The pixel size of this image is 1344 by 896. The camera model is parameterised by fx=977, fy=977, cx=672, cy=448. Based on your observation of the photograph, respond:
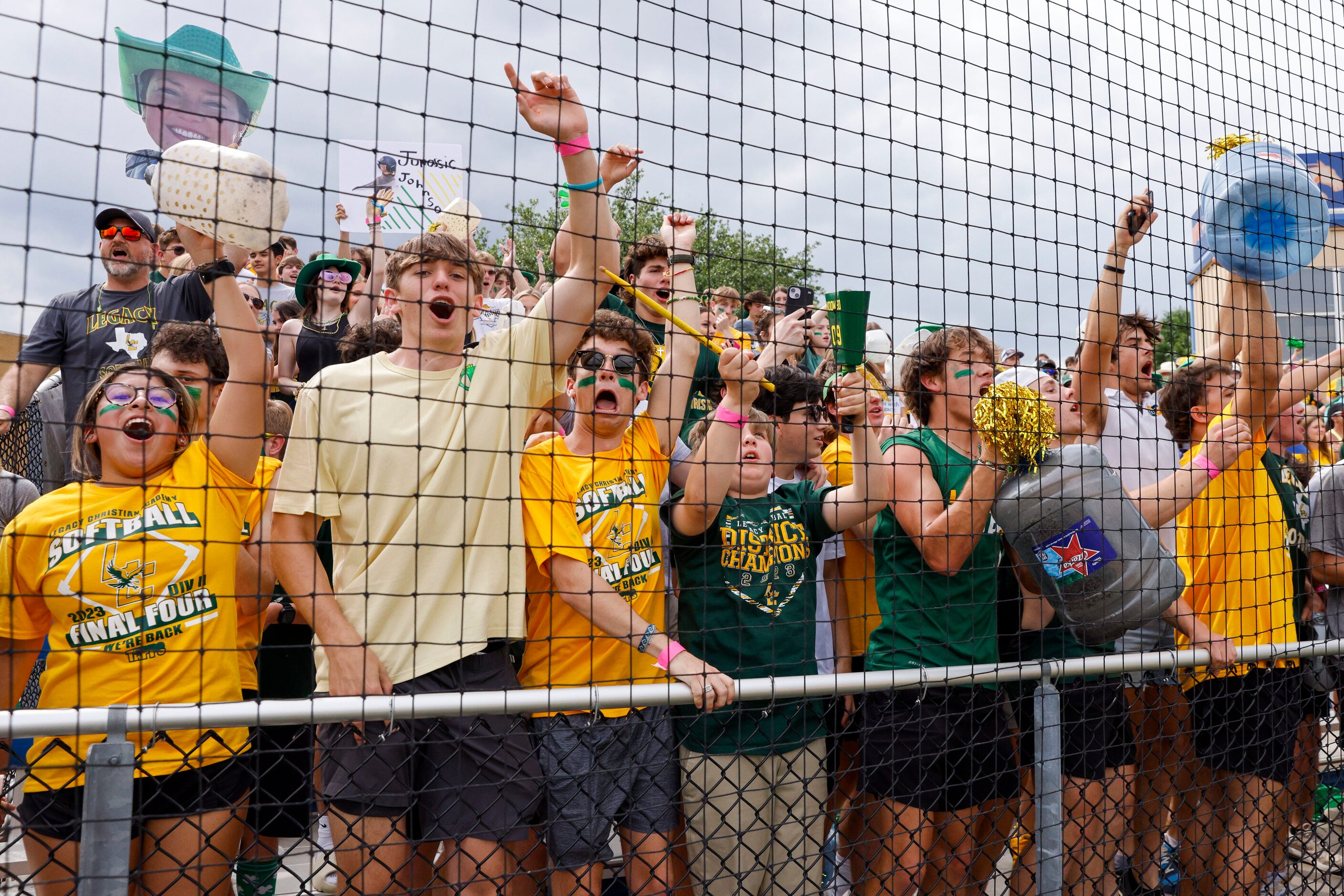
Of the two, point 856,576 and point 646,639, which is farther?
point 856,576

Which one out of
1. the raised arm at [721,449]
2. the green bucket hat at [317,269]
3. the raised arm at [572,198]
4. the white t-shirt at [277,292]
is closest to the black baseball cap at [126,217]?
the green bucket hat at [317,269]

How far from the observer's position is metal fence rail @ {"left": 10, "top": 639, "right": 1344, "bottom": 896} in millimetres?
1703

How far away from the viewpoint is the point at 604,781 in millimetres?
2502

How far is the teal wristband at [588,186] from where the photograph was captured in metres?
2.36

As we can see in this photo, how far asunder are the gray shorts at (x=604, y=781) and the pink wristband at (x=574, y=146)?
1336 mm

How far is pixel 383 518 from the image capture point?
2.29 metres

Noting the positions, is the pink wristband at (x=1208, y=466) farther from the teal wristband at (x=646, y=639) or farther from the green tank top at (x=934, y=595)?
the teal wristband at (x=646, y=639)

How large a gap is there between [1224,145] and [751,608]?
223 centimetres

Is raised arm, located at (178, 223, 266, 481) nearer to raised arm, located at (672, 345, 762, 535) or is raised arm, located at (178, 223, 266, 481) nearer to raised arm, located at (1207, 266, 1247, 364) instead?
raised arm, located at (672, 345, 762, 535)

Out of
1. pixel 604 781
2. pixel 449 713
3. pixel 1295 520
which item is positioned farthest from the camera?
pixel 1295 520

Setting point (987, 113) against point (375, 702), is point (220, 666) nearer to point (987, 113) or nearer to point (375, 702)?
point (375, 702)

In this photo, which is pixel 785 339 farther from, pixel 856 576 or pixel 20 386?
pixel 20 386

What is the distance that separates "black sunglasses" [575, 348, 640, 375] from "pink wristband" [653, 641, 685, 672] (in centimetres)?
75

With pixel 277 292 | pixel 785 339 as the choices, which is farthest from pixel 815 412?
pixel 277 292
